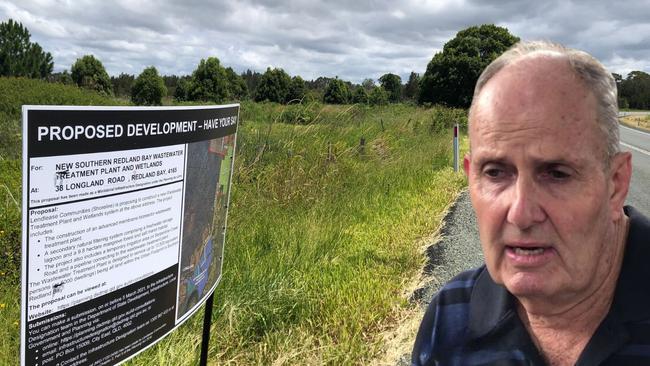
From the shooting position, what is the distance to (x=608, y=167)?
4.20ft

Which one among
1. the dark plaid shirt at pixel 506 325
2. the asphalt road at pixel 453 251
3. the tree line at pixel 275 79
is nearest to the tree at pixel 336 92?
the tree line at pixel 275 79

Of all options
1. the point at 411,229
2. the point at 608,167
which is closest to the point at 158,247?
the point at 608,167

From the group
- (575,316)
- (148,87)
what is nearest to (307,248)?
A: (575,316)

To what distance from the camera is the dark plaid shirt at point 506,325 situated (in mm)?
1292

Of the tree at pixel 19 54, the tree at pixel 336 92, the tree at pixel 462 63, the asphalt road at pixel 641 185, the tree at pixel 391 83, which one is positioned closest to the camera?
the asphalt road at pixel 641 185

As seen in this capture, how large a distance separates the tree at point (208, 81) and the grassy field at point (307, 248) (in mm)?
40378

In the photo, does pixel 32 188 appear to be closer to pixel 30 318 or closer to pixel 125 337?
pixel 30 318

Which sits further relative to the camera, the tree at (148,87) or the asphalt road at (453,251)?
the tree at (148,87)

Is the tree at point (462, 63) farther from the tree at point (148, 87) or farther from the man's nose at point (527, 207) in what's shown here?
the man's nose at point (527, 207)

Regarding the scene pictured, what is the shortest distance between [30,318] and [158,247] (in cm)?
55

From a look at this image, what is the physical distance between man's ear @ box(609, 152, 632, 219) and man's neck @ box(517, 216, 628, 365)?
0.10 metres

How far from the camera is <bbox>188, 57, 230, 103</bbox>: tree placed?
48.1m

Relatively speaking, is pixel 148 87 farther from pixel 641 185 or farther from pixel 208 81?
pixel 641 185

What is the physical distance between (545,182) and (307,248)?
337 cm
